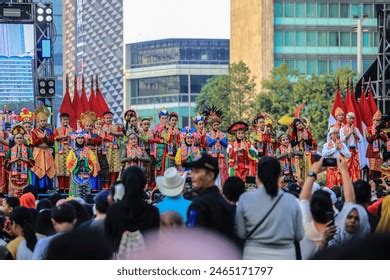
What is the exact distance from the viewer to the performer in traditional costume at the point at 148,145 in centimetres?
2197

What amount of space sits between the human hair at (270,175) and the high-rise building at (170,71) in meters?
116

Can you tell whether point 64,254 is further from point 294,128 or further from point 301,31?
point 301,31

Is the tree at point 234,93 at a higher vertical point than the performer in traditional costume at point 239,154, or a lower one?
higher

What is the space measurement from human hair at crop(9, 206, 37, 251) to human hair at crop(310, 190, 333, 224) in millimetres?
1650

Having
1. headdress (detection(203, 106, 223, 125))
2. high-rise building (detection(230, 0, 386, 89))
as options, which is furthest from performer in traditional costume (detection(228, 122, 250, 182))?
high-rise building (detection(230, 0, 386, 89))

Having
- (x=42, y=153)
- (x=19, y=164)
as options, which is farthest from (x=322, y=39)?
(x=19, y=164)

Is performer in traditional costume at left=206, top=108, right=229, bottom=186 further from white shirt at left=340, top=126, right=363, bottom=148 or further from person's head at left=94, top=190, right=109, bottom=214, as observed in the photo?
person's head at left=94, top=190, right=109, bottom=214

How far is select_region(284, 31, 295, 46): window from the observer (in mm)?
75688

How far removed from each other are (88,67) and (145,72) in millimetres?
43002

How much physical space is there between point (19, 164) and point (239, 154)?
382 cm

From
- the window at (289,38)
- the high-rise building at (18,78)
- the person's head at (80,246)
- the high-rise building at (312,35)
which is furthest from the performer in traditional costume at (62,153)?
the window at (289,38)

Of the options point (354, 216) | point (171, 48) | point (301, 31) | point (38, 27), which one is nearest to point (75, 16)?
point (171, 48)

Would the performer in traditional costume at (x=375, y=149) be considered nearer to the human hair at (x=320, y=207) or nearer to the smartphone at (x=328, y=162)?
the smartphone at (x=328, y=162)

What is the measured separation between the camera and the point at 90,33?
182250 mm
